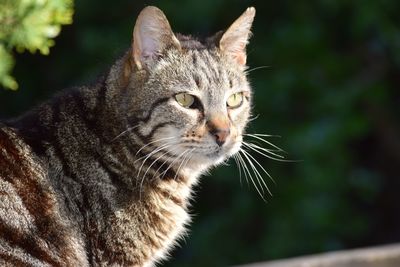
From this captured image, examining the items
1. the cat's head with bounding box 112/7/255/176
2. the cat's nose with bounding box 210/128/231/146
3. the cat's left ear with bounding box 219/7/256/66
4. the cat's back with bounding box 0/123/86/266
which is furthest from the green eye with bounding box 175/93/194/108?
the cat's back with bounding box 0/123/86/266

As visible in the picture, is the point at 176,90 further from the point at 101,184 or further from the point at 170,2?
the point at 170,2

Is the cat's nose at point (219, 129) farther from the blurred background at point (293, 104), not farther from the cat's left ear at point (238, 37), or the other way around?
the blurred background at point (293, 104)

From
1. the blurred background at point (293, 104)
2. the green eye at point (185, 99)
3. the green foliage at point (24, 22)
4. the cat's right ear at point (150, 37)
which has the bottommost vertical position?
the blurred background at point (293, 104)

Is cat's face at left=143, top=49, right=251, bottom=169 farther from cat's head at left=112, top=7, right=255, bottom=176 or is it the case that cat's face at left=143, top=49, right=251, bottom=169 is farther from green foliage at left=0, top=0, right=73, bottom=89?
green foliage at left=0, top=0, right=73, bottom=89

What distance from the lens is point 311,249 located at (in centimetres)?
609

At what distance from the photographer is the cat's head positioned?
3217mm

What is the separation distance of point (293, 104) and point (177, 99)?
123 inches

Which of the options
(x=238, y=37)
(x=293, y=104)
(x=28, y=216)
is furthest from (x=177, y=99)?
(x=293, y=104)

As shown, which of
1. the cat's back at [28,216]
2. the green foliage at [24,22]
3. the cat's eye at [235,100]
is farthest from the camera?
the cat's eye at [235,100]

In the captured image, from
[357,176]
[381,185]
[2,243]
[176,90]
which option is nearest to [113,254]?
[2,243]

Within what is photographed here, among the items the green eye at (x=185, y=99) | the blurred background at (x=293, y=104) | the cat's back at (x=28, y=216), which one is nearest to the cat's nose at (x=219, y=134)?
the green eye at (x=185, y=99)

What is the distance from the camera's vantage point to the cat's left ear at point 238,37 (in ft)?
11.2

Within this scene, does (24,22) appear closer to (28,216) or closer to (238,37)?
(28,216)

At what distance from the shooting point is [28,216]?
2.92 m
